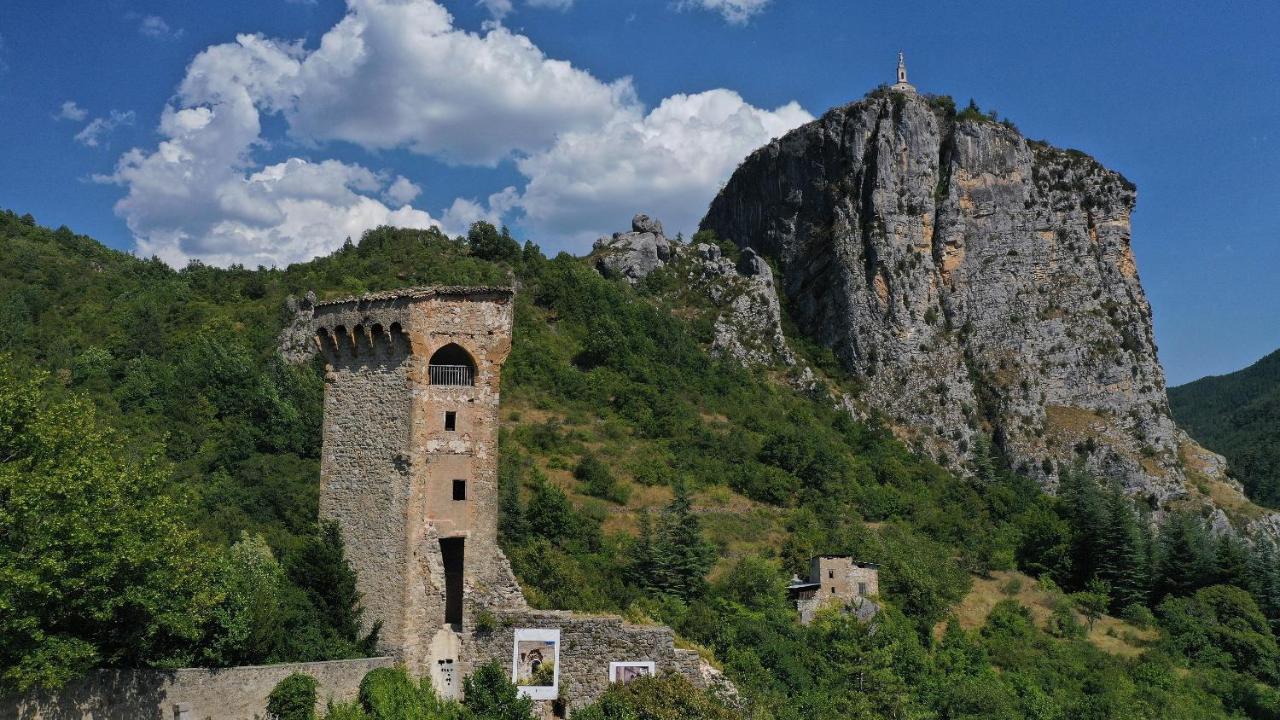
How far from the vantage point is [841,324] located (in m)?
92.8

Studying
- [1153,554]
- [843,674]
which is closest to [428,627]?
[843,674]

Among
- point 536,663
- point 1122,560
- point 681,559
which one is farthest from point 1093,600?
point 536,663

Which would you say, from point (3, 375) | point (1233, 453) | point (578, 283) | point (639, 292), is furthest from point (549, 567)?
point (1233, 453)

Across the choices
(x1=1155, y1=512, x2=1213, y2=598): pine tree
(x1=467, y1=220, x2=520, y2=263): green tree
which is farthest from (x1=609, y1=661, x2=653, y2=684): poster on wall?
(x1=467, y1=220, x2=520, y2=263): green tree

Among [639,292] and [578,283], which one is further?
[639,292]

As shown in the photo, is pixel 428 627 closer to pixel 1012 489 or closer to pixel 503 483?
pixel 503 483

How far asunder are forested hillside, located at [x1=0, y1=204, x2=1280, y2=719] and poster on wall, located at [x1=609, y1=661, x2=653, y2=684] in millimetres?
1708

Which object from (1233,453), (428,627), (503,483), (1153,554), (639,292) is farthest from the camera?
(1233,453)

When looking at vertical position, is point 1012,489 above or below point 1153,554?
above

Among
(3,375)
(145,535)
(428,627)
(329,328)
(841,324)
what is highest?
(841,324)

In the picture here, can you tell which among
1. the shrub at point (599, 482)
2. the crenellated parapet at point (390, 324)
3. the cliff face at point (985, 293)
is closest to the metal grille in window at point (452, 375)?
the crenellated parapet at point (390, 324)

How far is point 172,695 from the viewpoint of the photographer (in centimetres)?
1811

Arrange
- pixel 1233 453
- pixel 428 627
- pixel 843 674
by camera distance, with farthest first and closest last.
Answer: pixel 1233 453 → pixel 843 674 → pixel 428 627

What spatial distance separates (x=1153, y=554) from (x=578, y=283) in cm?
4367
